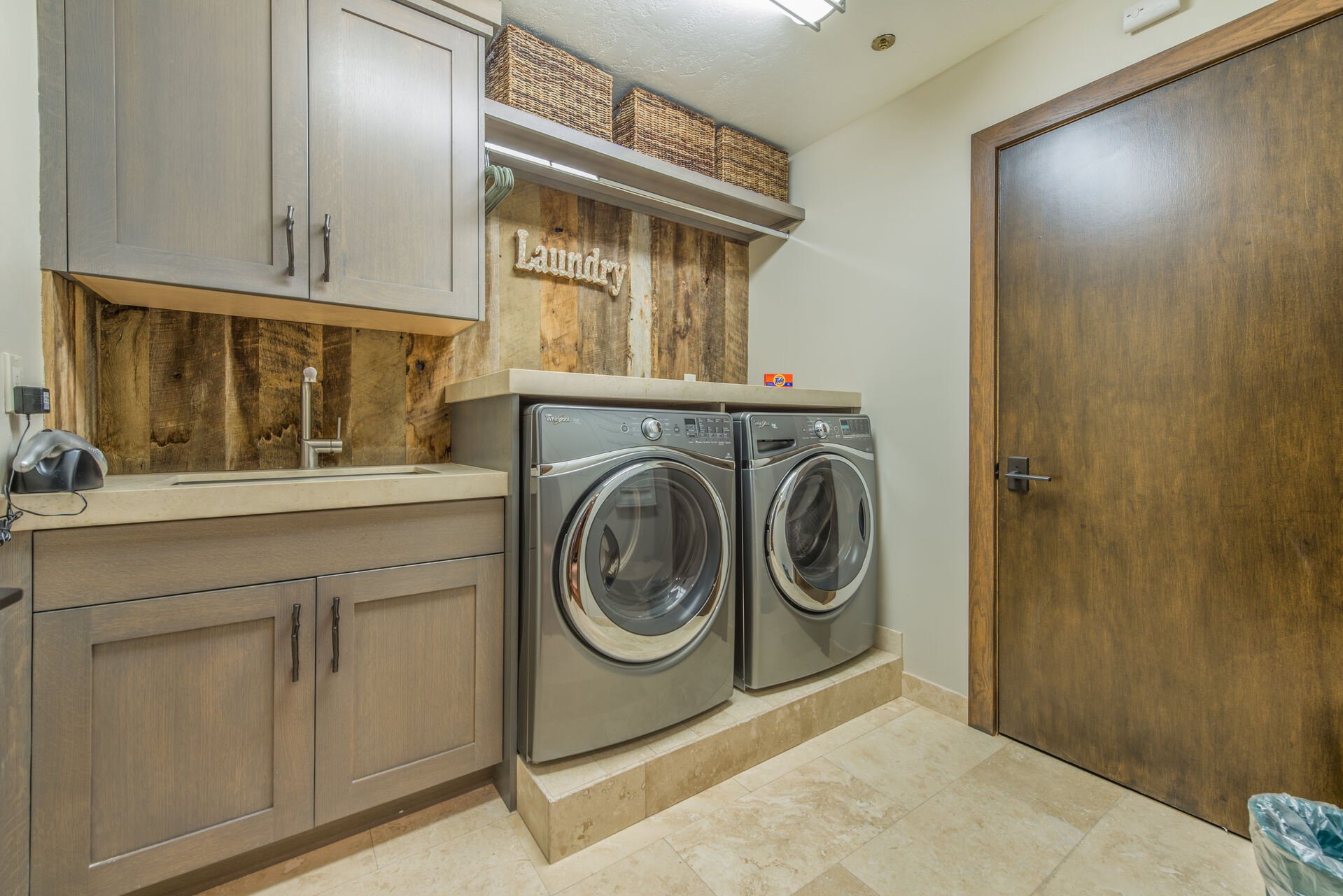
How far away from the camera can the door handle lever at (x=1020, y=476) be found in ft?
6.06

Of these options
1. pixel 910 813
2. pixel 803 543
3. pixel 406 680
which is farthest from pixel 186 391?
pixel 910 813

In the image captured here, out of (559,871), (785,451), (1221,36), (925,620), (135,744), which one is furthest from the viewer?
(925,620)

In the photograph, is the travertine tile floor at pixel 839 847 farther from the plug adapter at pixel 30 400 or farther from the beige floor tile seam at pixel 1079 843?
the plug adapter at pixel 30 400

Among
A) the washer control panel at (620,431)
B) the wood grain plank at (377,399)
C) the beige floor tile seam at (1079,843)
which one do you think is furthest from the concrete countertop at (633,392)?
the beige floor tile seam at (1079,843)

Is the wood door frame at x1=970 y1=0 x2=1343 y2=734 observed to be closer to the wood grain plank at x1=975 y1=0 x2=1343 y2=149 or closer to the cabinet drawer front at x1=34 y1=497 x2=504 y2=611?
the wood grain plank at x1=975 y1=0 x2=1343 y2=149

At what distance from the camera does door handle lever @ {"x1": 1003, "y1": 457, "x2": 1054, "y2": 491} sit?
6.06ft

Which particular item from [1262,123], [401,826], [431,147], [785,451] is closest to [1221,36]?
[1262,123]

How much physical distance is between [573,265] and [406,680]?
5.49ft

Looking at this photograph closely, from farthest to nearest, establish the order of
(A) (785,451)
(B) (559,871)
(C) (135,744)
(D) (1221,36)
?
1. (A) (785,451)
2. (D) (1221,36)
3. (B) (559,871)
4. (C) (135,744)

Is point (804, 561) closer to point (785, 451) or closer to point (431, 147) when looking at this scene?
point (785, 451)

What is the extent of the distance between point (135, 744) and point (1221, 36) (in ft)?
10.1

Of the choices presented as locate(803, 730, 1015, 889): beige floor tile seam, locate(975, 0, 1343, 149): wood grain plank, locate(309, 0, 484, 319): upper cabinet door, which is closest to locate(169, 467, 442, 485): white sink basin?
locate(309, 0, 484, 319): upper cabinet door

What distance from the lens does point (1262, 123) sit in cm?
143

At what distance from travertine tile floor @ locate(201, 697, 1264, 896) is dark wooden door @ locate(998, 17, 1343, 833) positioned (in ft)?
0.69
